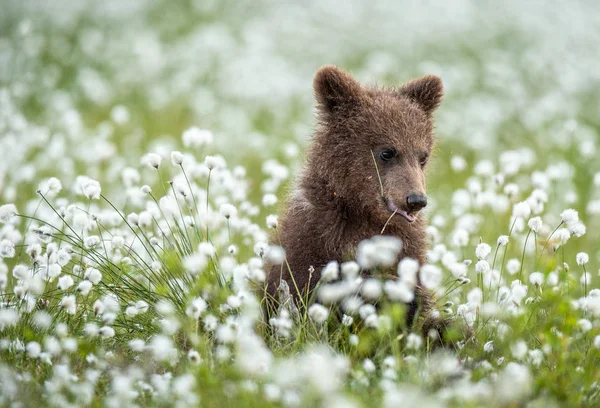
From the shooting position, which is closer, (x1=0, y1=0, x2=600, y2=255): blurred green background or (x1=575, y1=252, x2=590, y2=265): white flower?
(x1=575, y1=252, x2=590, y2=265): white flower

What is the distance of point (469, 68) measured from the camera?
12156 millimetres

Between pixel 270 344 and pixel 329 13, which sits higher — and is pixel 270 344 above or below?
below

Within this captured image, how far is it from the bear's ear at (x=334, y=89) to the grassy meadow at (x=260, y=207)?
24.7 inches

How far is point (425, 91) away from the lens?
4824mm

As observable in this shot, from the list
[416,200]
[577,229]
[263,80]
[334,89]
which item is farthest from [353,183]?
[263,80]

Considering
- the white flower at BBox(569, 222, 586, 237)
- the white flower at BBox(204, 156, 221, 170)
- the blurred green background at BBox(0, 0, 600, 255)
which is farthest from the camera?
the blurred green background at BBox(0, 0, 600, 255)

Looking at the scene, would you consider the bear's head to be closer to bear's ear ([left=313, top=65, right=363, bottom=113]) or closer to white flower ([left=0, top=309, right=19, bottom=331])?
bear's ear ([left=313, top=65, right=363, bottom=113])

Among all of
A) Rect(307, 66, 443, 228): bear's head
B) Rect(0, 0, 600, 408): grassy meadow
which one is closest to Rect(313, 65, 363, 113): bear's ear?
Rect(307, 66, 443, 228): bear's head

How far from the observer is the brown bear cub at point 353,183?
13.9 feet

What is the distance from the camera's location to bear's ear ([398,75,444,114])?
482 centimetres

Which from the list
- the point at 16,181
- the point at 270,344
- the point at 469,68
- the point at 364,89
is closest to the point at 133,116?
Answer: the point at 16,181

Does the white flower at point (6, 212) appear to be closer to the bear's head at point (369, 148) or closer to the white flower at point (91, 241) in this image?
the white flower at point (91, 241)

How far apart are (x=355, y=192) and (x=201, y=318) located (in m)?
1.14

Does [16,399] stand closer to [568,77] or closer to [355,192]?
[355,192]
